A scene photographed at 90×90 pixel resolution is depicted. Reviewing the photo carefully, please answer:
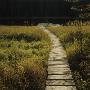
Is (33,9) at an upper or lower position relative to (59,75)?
lower

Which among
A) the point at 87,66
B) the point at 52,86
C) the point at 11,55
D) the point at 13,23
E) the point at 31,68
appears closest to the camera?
the point at 52,86

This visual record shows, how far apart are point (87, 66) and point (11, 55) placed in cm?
422

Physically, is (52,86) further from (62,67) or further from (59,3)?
(59,3)

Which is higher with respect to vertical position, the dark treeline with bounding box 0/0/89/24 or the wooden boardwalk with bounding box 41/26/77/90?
the wooden boardwalk with bounding box 41/26/77/90

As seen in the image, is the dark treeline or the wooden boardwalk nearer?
the wooden boardwalk

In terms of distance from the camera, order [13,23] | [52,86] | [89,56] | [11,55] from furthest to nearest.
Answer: [13,23] → [11,55] → [89,56] → [52,86]

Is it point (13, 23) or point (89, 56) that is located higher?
point (89, 56)

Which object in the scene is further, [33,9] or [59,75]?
[33,9]

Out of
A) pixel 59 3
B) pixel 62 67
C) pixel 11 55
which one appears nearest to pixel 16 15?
pixel 59 3

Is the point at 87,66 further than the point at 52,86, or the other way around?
the point at 87,66

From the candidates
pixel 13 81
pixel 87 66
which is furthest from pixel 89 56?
pixel 13 81

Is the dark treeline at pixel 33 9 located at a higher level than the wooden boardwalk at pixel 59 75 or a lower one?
lower

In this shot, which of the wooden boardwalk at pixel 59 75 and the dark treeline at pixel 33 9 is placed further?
the dark treeline at pixel 33 9

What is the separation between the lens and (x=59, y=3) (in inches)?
1809
